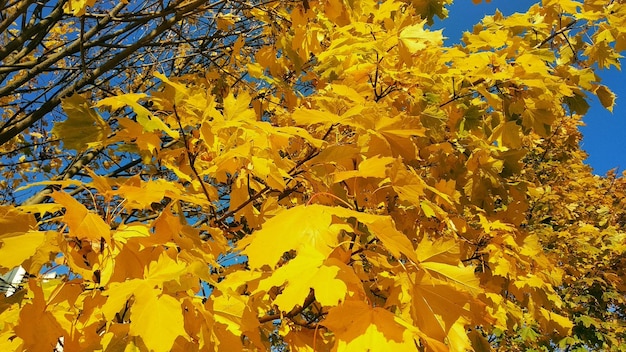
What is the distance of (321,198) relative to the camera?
134 cm

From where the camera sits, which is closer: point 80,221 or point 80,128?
point 80,221

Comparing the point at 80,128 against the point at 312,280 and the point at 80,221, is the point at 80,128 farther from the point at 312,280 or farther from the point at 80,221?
the point at 312,280

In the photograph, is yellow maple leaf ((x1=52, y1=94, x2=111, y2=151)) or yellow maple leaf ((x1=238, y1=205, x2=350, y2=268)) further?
yellow maple leaf ((x1=52, y1=94, x2=111, y2=151))

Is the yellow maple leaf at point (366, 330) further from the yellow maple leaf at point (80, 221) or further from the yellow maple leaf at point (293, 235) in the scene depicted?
the yellow maple leaf at point (80, 221)

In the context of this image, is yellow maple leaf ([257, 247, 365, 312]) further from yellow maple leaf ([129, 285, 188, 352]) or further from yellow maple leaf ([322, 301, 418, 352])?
yellow maple leaf ([129, 285, 188, 352])

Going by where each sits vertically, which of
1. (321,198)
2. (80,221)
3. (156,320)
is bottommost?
(156,320)

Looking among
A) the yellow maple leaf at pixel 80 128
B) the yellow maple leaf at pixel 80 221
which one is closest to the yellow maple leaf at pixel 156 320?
the yellow maple leaf at pixel 80 221

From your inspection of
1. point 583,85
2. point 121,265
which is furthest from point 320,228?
point 583,85

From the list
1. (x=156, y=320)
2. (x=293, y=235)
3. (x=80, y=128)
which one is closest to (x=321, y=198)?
(x=293, y=235)

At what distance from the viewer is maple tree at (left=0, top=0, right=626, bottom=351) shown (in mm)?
994

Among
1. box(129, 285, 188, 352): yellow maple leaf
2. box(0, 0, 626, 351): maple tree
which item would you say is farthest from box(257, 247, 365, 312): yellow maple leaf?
box(129, 285, 188, 352): yellow maple leaf

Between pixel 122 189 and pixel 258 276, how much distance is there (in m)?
0.42

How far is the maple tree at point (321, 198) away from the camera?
994 mm

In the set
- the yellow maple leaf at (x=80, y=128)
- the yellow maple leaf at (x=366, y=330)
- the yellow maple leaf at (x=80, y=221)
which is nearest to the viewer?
the yellow maple leaf at (x=366, y=330)
